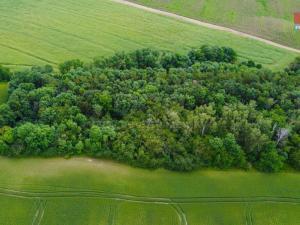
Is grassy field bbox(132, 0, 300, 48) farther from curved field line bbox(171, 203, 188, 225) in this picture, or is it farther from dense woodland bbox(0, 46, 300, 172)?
curved field line bbox(171, 203, 188, 225)

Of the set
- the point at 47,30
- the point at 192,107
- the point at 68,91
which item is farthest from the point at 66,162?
the point at 47,30

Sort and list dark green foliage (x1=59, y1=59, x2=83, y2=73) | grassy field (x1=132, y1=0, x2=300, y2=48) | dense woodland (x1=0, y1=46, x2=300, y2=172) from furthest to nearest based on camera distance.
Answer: grassy field (x1=132, y1=0, x2=300, y2=48)
dark green foliage (x1=59, y1=59, x2=83, y2=73)
dense woodland (x1=0, y1=46, x2=300, y2=172)

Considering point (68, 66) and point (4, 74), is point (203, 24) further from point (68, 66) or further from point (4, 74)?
point (4, 74)

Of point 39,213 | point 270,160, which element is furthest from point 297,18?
point 39,213

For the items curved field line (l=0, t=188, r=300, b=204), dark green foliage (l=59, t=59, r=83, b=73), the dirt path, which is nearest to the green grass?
dark green foliage (l=59, t=59, r=83, b=73)

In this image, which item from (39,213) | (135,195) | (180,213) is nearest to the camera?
(39,213)

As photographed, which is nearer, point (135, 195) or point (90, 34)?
point (135, 195)
